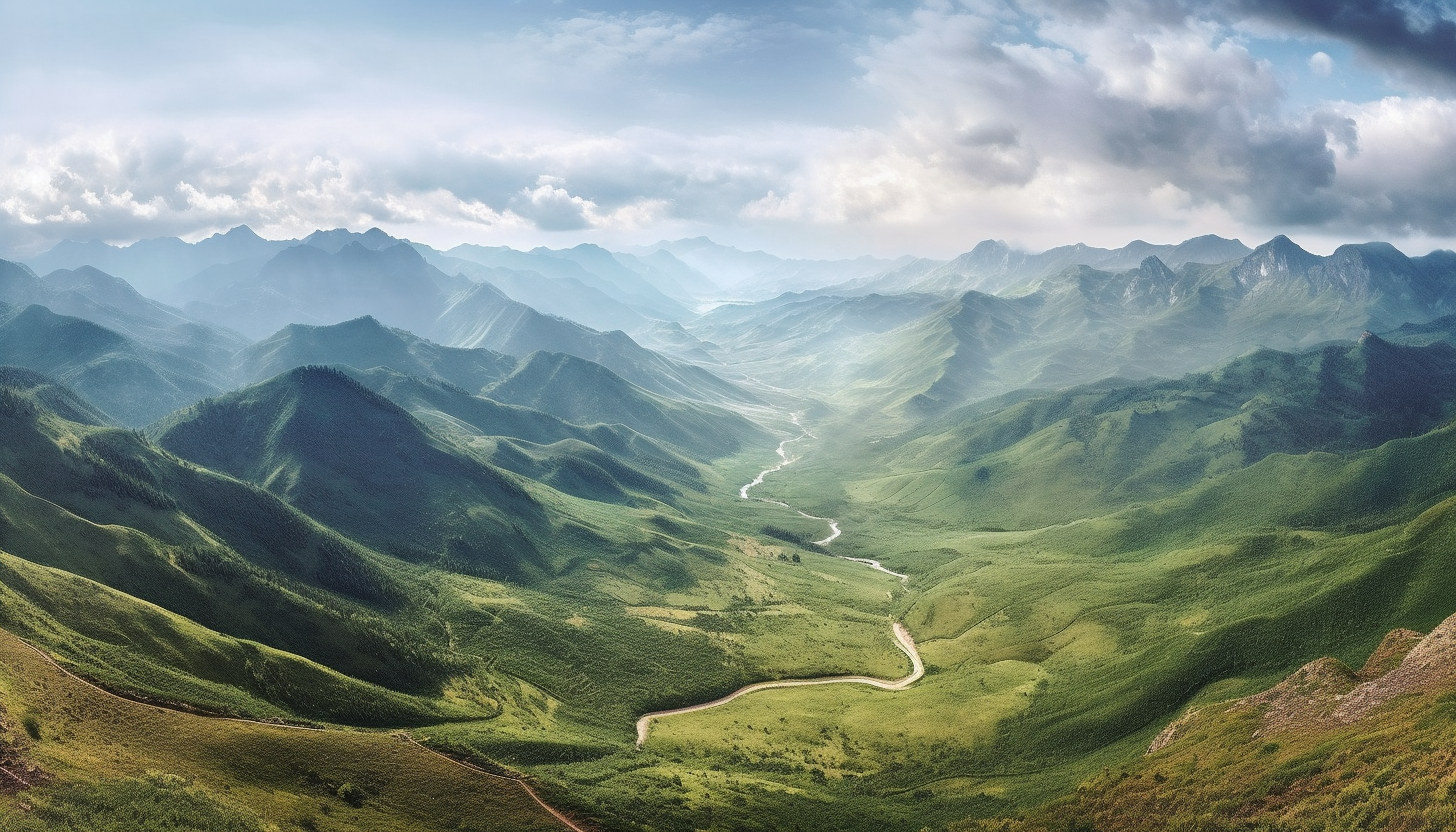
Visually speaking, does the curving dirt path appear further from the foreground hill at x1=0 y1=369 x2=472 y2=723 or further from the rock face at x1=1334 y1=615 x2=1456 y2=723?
the rock face at x1=1334 y1=615 x2=1456 y2=723

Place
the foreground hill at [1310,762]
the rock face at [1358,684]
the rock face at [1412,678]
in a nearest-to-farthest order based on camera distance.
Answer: the foreground hill at [1310,762] < the rock face at [1412,678] < the rock face at [1358,684]

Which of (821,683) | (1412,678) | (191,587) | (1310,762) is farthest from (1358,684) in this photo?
(191,587)

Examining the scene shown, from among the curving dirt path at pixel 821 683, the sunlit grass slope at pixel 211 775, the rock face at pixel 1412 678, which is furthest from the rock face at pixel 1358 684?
the sunlit grass slope at pixel 211 775

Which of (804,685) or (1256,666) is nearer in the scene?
(1256,666)

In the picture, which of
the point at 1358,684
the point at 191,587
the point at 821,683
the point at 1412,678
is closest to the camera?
the point at 1412,678

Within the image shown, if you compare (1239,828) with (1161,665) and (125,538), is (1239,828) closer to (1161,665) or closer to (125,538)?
(1161,665)

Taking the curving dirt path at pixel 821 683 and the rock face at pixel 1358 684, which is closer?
the rock face at pixel 1358 684

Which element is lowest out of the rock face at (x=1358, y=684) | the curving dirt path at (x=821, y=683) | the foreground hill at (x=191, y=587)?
the curving dirt path at (x=821, y=683)

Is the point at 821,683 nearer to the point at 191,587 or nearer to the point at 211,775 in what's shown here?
the point at 211,775

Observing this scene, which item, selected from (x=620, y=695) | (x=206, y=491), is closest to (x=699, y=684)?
(x=620, y=695)

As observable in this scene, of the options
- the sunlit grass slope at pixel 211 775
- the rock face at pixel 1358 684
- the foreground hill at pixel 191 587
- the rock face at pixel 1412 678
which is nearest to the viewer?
the sunlit grass slope at pixel 211 775

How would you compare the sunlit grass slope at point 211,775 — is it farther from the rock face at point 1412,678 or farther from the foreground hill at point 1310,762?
the rock face at point 1412,678
